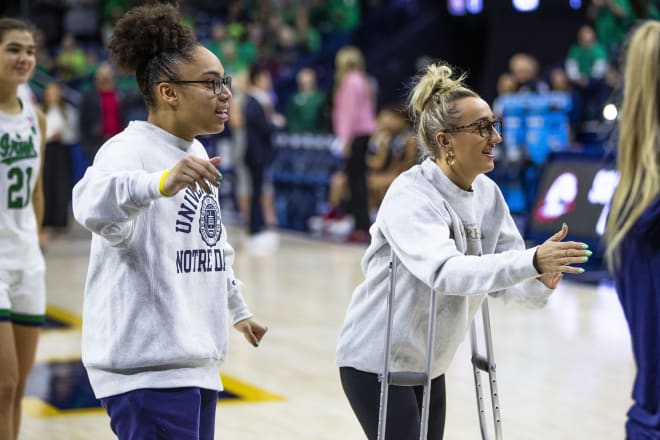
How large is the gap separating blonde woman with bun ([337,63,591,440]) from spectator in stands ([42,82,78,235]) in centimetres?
1173

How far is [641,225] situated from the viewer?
2.64 m

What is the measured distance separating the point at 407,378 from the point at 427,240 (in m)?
0.41

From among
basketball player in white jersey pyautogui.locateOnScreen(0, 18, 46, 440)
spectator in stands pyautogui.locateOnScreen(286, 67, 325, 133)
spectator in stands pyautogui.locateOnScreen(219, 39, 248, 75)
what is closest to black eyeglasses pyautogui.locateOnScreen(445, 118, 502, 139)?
basketball player in white jersey pyautogui.locateOnScreen(0, 18, 46, 440)

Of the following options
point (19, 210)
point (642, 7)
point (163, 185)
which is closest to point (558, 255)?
point (163, 185)

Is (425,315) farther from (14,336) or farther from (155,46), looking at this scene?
(14,336)

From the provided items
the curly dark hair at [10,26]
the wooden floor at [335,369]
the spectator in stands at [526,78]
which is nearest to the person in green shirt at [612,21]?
the spectator in stands at [526,78]

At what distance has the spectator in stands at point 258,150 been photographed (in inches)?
535

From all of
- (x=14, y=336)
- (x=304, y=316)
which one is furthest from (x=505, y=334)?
(x=14, y=336)

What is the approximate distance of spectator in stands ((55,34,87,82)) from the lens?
24.4m

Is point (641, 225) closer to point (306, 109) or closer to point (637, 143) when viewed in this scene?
point (637, 143)

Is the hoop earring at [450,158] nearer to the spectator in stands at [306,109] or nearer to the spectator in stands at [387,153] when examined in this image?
the spectator in stands at [387,153]

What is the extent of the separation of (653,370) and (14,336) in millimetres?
3059

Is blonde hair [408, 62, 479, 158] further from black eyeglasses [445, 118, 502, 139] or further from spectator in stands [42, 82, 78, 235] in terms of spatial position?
spectator in stands [42, 82, 78, 235]

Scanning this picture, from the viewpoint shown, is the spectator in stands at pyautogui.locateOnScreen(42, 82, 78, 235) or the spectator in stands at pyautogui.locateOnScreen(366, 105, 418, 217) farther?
the spectator in stands at pyautogui.locateOnScreen(42, 82, 78, 235)
